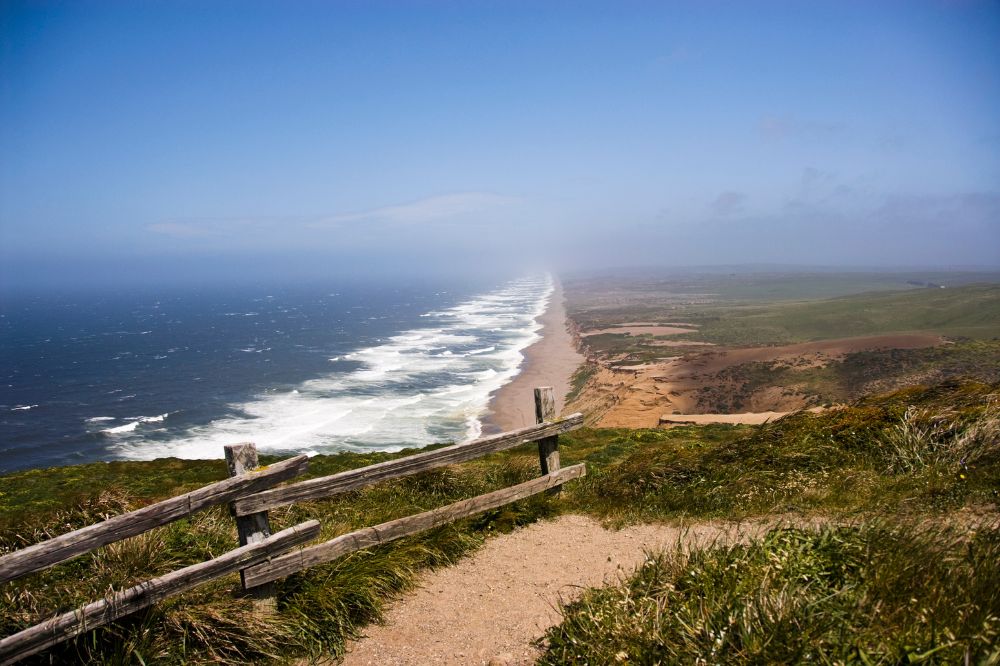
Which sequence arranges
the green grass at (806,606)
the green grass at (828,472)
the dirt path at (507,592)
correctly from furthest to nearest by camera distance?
the green grass at (828,472), the dirt path at (507,592), the green grass at (806,606)

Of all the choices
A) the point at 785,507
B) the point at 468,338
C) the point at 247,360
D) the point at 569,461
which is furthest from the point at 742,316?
the point at 785,507

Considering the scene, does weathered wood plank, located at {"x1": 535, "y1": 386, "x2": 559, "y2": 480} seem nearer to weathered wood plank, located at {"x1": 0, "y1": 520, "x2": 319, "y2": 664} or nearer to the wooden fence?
the wooden fence

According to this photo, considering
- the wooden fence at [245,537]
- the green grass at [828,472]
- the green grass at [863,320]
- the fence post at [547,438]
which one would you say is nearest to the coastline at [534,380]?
the green grass at [828,472]

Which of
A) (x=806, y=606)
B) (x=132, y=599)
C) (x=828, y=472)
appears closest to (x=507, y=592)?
(x=806, y=606)

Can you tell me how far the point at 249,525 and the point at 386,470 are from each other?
4.56 feet

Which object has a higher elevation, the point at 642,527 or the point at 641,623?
the point at 641,623

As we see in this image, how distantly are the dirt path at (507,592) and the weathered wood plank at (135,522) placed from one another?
1.54 meters

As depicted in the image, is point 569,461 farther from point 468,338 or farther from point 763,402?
point 468,338

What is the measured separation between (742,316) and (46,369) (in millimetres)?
106543

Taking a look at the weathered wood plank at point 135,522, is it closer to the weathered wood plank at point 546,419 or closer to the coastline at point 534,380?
the weathered wood plank at point 546,419

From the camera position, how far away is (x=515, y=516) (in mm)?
7078

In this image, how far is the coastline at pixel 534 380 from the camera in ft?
128

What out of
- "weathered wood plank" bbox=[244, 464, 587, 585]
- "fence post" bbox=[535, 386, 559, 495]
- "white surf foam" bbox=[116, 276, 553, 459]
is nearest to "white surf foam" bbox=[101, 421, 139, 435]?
"white surf foam" bbox=[116, 276, 553, 459]

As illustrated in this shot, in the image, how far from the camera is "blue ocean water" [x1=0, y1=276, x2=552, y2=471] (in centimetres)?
3809
